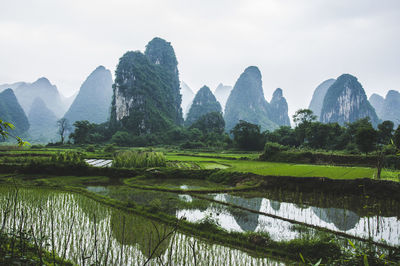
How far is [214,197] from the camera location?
9.10 meters

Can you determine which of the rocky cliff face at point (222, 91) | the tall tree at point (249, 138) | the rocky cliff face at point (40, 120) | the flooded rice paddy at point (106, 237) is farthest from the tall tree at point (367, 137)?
the rocky cliff face at point (222, 91)

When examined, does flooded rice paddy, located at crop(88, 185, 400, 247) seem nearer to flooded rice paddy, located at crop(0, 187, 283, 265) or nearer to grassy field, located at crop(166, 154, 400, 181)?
flooded rice paddy, located at crop(0, 187, 283, 265)

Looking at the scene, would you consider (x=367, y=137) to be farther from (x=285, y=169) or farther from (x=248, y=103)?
(x=248, y=103)

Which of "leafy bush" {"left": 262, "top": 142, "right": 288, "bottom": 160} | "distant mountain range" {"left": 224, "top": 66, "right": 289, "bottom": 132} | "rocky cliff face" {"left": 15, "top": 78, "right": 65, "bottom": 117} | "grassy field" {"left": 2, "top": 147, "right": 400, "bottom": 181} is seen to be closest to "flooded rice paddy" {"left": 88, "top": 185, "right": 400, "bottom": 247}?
"grassy field" {"left": 2, "top": 147, "right": 400, "bottom": 181}

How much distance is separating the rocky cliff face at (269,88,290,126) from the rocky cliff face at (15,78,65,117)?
124 meters

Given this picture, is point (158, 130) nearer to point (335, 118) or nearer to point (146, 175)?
point (146, 175)

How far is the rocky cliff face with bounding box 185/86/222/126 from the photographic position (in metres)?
90.1

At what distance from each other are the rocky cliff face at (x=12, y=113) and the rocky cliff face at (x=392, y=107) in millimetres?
146846

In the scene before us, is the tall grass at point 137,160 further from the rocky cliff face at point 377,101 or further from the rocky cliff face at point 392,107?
the rocky cliff face at point 377,101

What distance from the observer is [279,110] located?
390 ft

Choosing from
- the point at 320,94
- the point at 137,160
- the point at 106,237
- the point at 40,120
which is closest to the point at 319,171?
the point at 137,160

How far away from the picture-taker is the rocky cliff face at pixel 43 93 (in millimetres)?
130900

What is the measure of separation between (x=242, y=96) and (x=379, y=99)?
282 feet

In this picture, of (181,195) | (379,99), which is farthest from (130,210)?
→ (379,99)
